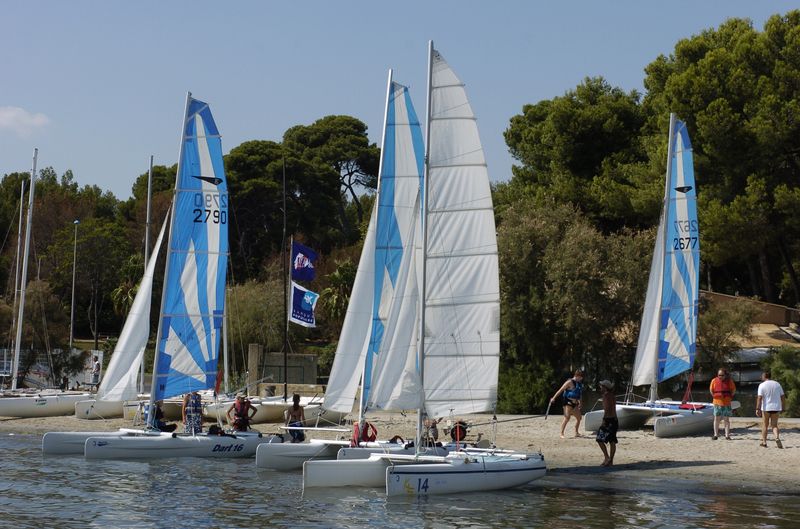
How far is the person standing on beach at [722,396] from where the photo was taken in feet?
82.7

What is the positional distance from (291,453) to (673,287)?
11.6 meters

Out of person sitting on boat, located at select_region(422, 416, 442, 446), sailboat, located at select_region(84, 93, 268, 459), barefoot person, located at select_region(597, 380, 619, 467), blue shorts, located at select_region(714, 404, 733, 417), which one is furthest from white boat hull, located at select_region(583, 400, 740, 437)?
sailboat, located at select_region(84, 93, 268, 459)

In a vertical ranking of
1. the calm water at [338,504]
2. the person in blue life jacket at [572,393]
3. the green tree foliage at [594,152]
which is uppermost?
the green tree foliage at [594,152]

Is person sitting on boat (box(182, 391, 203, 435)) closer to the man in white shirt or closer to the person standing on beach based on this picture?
the person standing on beach

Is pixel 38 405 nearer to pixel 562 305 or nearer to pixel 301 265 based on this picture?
pixel 301 265

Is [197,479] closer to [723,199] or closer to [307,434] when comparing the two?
[307,434]

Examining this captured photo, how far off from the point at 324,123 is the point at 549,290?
48.1 metres

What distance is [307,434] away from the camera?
30.4 m

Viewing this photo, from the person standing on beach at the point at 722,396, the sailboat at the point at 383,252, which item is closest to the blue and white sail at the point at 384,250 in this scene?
the sailboat at the point at 383,252

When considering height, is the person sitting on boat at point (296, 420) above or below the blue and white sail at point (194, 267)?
below

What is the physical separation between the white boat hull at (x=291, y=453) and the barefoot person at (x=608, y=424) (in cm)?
568

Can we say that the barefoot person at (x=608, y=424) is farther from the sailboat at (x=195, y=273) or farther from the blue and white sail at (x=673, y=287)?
the sailboat at (x=195, y=273)

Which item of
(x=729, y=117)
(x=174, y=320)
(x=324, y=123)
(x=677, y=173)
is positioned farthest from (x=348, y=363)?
(x=324, y=123)

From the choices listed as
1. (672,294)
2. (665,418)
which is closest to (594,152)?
(672,294)
